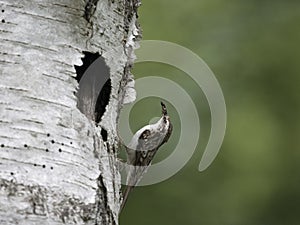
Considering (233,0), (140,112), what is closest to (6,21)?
(140,112)

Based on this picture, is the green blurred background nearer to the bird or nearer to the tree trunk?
the bird

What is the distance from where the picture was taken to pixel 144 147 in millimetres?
3354

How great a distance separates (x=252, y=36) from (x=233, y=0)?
0.16 m

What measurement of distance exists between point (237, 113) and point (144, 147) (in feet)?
2.67

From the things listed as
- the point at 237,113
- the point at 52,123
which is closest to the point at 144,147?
the point at 237,113

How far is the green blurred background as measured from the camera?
151 inches

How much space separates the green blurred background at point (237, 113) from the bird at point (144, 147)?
0.36 ft

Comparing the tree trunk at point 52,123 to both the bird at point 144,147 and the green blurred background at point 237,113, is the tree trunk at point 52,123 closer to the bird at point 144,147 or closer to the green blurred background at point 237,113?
the bird at point 144,147

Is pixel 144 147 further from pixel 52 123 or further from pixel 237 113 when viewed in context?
pixel 52 123

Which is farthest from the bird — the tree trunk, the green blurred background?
the tree trunk

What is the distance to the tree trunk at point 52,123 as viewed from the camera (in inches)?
79.7

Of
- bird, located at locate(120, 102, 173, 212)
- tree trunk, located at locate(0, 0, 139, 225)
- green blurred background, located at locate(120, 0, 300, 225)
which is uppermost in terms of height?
green blurred background, located at locate(120, 0, 300, 225)

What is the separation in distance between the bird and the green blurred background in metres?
0.11

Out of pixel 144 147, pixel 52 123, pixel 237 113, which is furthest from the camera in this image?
pixel 237 113
